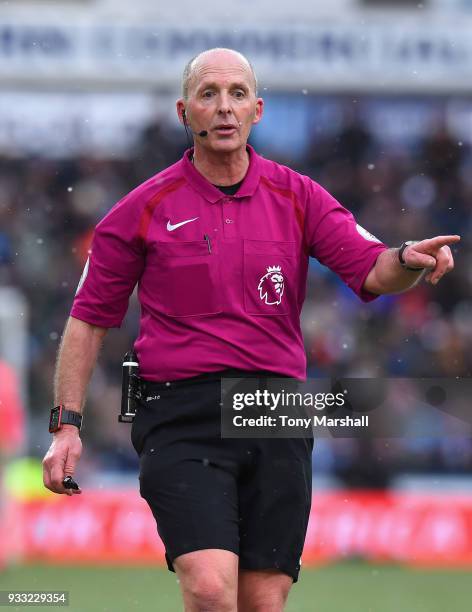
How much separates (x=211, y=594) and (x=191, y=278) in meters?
1.05

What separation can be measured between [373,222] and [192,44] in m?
3.11

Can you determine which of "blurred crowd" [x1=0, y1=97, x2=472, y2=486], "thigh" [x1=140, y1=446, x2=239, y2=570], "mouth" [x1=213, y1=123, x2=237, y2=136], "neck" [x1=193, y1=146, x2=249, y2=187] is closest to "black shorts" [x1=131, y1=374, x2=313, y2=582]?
"thigh" [x1=140, y1=446, x2=239, y2=570]

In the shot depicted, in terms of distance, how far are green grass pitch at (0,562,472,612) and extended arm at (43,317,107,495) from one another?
138 inches

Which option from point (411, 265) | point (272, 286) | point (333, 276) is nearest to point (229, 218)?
point (272, 286)

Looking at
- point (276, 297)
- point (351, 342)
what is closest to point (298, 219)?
point (276, 297)

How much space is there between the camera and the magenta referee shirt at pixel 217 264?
15.8 ft

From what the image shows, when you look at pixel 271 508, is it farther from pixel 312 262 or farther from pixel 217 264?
pixel 312 262

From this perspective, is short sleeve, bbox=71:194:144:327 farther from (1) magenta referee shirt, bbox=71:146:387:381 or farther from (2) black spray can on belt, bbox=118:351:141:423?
(2) black spray can on belt, bbox=118:351:141:423

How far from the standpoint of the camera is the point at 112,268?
4.93m

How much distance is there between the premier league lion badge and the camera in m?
4.84

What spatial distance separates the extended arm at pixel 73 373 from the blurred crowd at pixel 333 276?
8.40m

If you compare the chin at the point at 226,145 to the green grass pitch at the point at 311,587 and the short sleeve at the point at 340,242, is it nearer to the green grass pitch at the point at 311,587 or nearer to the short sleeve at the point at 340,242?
the short sleeve at the point at 340,242

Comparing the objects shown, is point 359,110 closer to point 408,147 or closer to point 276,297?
point 408,147

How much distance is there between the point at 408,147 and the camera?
15805 mm
